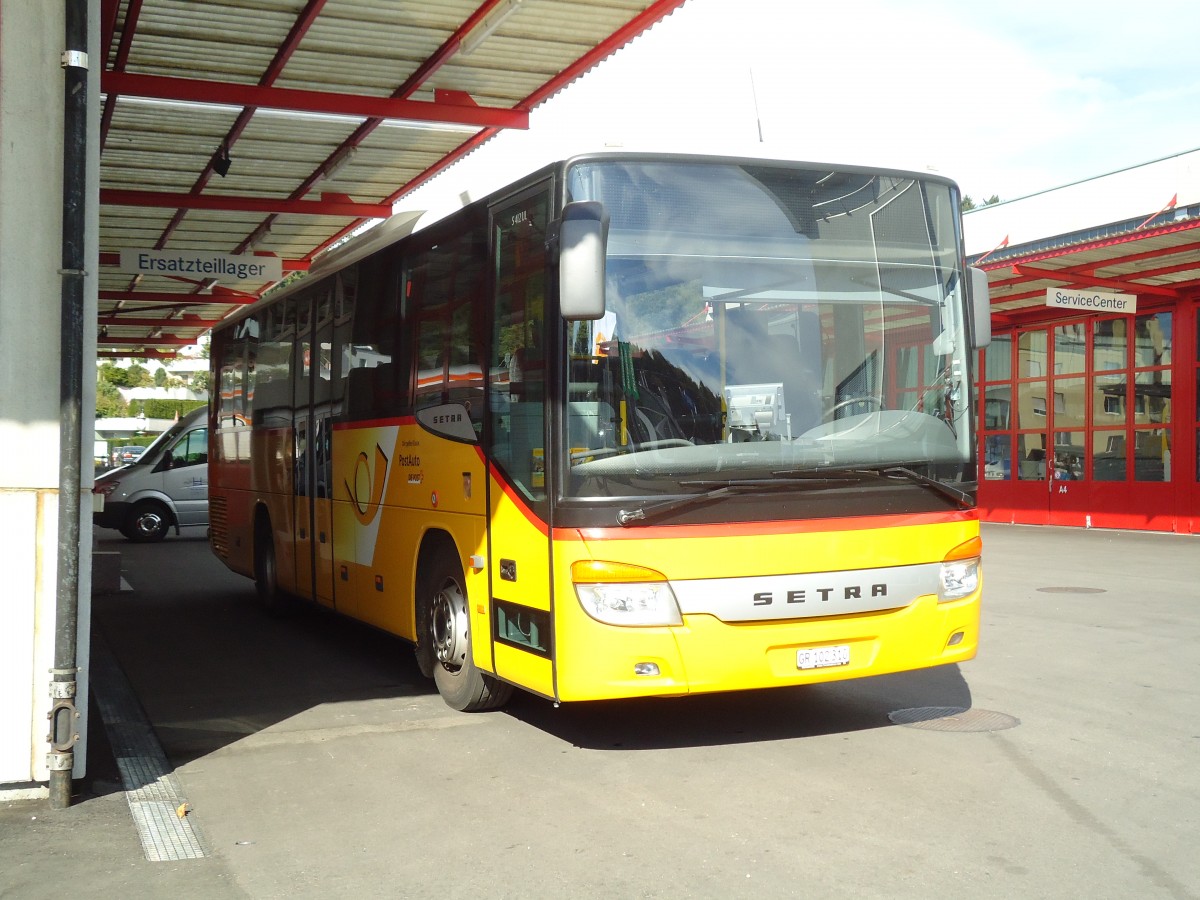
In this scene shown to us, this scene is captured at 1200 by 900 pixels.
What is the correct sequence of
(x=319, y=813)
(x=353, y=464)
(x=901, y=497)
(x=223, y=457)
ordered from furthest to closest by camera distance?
(x=223, y=457)
(x=353, y=464)
(x=901, y=497)
(x=319, y=813)

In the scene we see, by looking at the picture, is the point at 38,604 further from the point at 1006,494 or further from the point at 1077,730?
the point at 1006,494

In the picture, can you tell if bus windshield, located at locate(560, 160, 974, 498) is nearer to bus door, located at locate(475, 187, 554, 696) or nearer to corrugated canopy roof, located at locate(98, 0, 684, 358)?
bus door, located at locate(475, 187, 554, 696)

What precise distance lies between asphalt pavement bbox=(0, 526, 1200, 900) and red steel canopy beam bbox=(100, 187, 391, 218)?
9.87 meters

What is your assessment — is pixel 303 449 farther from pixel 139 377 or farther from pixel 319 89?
pixel 139 377

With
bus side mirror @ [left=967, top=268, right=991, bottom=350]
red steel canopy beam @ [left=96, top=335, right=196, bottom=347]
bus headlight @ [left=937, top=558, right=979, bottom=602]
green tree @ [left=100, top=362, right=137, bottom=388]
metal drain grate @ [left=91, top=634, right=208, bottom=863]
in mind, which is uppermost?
green tree @ [left=100, top=362, right=137, bottom=388]

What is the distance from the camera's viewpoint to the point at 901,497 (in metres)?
6.79

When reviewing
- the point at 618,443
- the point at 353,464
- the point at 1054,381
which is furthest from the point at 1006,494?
the point at 618,443

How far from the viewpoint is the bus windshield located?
20.6 feet

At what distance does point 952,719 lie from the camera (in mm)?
7426

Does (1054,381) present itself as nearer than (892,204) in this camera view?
No

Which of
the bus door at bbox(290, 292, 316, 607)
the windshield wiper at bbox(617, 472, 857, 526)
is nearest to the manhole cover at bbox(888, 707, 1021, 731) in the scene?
the windshield wiper at bbox(617, 472, 857, 526)

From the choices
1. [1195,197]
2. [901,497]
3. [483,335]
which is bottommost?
[901,497]

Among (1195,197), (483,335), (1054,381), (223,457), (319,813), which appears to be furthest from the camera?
(1195,197)

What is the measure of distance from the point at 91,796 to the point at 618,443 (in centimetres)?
289
